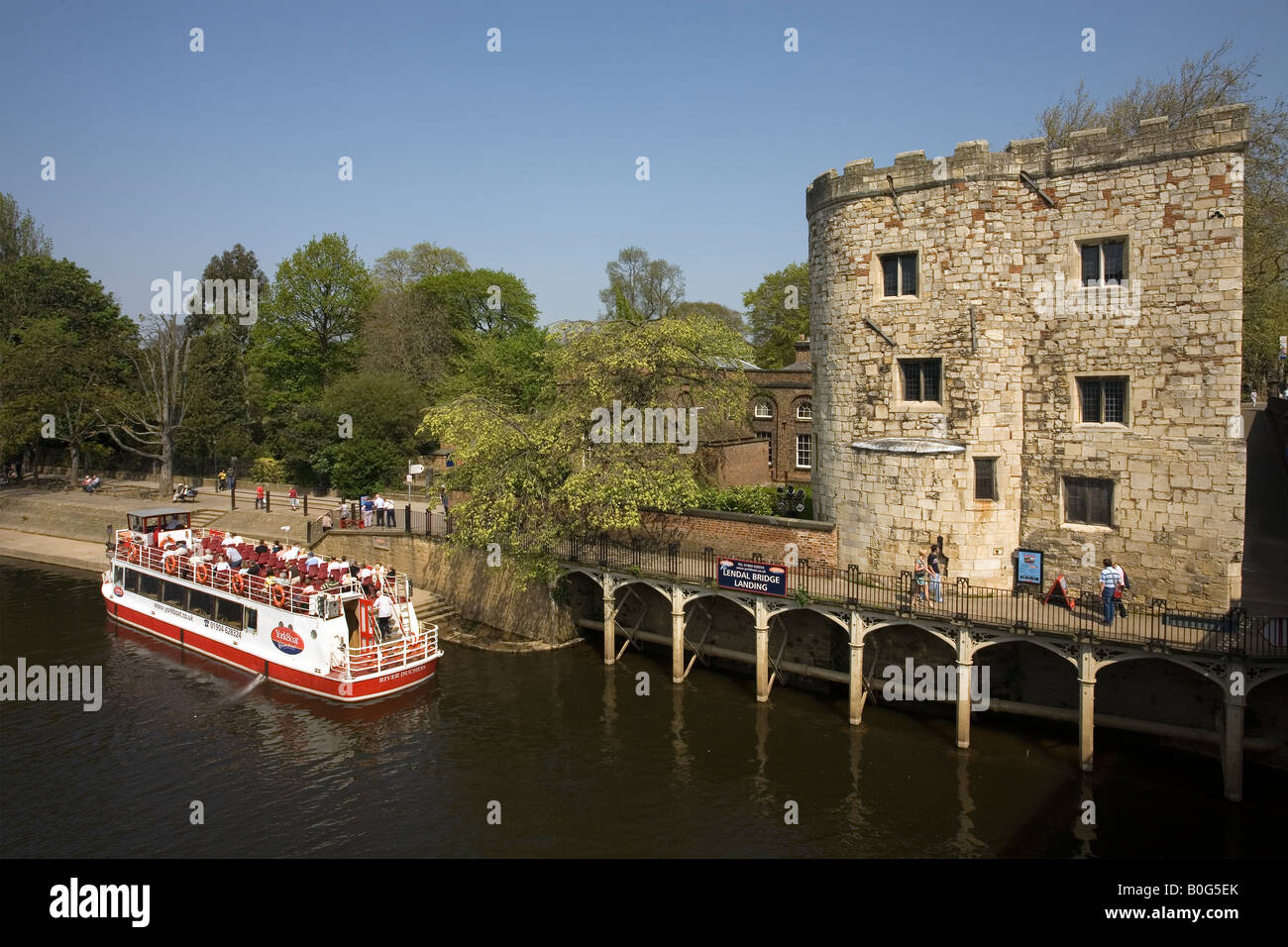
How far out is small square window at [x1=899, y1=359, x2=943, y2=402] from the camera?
2378cm

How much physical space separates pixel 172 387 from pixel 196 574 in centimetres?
2347

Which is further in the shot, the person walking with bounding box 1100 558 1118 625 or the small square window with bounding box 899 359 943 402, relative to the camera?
the small square window with bounding box 899 359 943 402

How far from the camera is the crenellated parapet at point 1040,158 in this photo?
2022 centimetres

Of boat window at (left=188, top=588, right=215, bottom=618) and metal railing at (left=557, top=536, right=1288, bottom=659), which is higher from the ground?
metal railing at (left=557, top=536, right=1288, bottom=659)

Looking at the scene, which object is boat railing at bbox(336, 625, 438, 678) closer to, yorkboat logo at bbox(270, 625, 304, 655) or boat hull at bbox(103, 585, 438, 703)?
boat hull at bbox(103, 585, 438, 703)

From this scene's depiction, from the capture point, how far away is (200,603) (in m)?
29.3

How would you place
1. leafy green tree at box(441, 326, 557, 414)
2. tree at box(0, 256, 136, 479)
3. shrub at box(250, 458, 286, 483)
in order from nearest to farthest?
1. leafy green tree at box(441, 326, 557, 414)
2. tree at box(0, 256, 136, 479)
3. shrub at box(250, 458, 286, 483)

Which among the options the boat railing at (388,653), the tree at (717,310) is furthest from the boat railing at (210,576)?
the tree at (717,310)

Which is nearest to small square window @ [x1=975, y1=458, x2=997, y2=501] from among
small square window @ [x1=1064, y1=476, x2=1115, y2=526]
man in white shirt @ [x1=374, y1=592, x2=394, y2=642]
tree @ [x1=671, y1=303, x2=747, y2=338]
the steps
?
small square window @ [x1=1064, y1=476, x2=1115, y2=526]

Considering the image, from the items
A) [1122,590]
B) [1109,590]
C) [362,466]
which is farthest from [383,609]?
[1122,590]

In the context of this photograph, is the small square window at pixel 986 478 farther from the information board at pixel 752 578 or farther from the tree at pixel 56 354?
the tree at pixel 56 354

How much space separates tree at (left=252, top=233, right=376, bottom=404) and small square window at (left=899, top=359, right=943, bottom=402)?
43.8 meters
